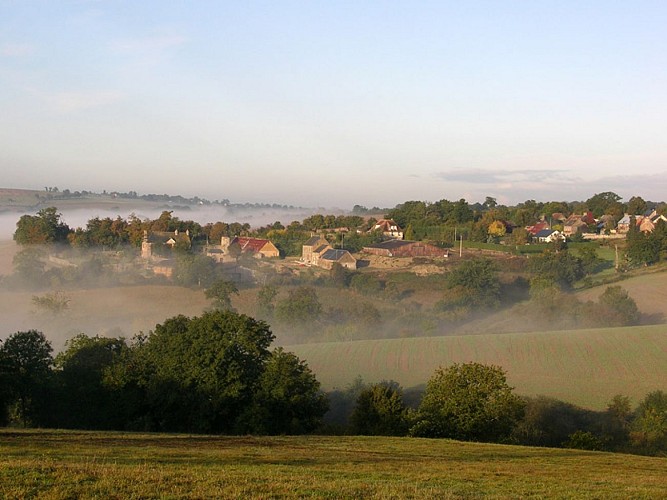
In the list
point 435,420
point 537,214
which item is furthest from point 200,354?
point 537,214

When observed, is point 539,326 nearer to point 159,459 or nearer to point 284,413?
point 284,413

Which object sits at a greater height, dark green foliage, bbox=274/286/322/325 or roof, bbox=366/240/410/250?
roof, bbox=366/240/410/250

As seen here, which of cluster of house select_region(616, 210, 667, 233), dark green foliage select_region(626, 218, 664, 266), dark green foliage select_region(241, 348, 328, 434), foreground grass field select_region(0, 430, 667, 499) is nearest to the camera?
foreground grass field select_region(0, 430, 667, 499)

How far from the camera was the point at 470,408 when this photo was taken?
25828mm

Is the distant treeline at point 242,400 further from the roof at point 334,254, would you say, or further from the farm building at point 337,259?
the roof at point 334,254

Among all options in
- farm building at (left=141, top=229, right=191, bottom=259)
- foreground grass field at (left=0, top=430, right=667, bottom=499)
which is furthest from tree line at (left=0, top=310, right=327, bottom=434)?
farm building at (left=141, top=229, right=191, bottom=259)

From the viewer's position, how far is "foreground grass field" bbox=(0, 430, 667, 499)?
32.7 feet

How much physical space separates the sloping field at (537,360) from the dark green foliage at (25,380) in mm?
14608

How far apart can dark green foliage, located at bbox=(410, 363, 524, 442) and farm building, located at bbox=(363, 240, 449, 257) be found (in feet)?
217

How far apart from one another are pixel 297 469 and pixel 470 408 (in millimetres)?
14370

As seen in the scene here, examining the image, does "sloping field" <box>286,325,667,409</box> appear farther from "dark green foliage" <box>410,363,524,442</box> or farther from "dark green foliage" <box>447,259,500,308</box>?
"dark green foliage" <box>447,259,500,308</box>

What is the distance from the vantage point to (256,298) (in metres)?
67.9

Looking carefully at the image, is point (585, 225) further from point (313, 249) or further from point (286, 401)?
point (286, 401)

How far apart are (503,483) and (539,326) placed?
48.1 meters
